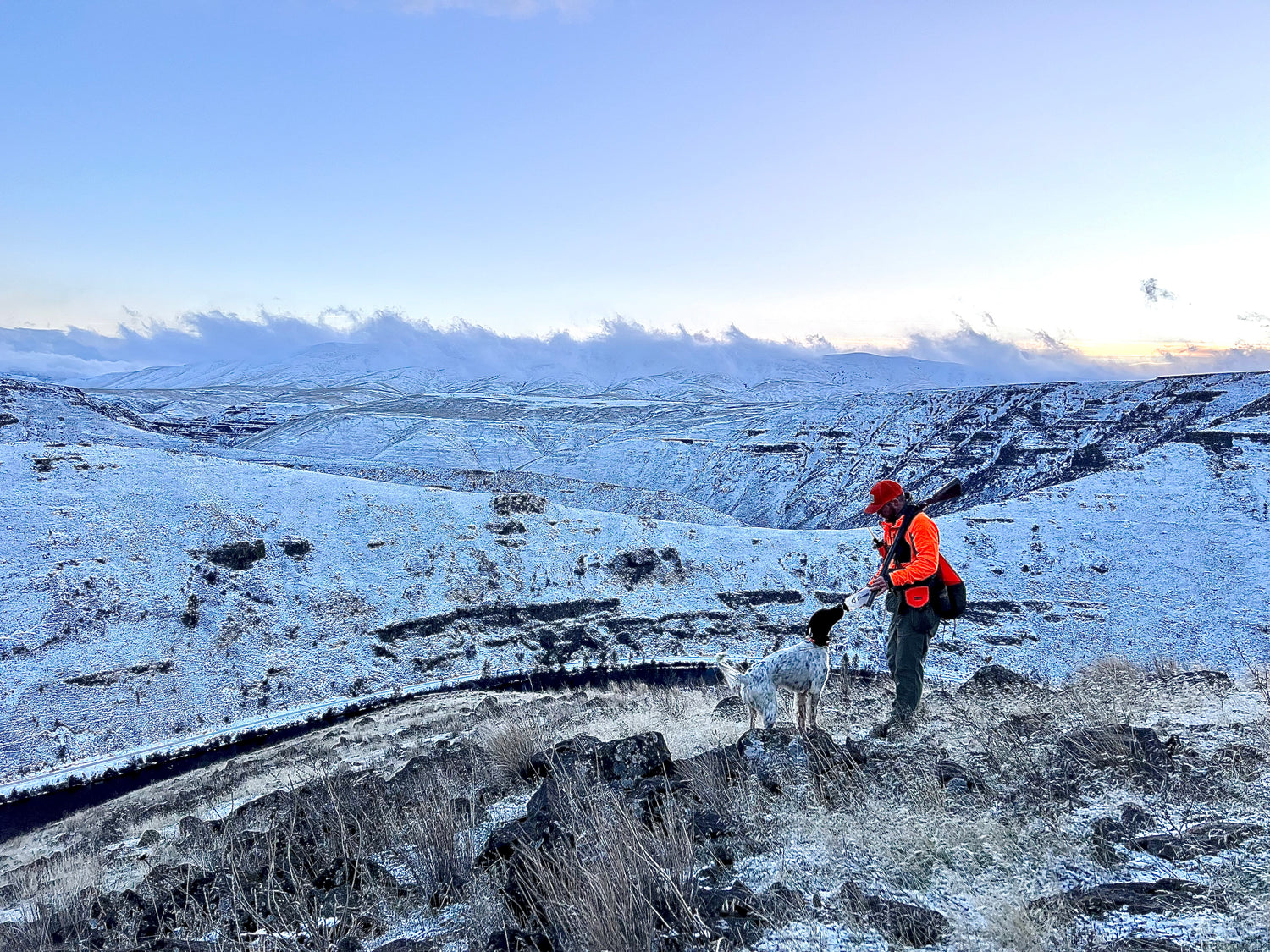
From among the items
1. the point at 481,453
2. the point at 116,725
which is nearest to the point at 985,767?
the point at 116,725

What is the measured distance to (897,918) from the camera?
2.55 meters

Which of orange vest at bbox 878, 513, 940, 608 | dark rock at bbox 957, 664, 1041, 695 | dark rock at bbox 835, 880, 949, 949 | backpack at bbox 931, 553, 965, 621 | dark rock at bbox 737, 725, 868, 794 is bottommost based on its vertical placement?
dark rock at bbox 957, 664, 1041, 695

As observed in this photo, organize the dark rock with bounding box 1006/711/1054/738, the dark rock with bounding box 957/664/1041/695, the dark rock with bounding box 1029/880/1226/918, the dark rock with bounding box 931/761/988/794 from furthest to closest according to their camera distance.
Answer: the dark rock with bounding box 957/664/1041/695, the dark rock with bounding box 1006/711/1054/738, the dark rock with bounding box 931/761/988/794, the dark rock with bounding box 1029/880/1226/918

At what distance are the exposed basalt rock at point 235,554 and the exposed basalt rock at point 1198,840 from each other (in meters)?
47.9

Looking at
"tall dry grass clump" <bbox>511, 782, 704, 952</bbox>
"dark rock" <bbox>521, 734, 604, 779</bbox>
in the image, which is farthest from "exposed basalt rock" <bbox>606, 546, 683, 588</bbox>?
"tall dry grass clump" <bbox>511, 782, 704, 952</bbox>

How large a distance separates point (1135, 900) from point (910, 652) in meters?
3.58

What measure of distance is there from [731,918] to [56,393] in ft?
490

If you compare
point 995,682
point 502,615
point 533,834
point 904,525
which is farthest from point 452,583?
point 533,834

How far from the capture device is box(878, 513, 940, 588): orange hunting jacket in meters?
5.71

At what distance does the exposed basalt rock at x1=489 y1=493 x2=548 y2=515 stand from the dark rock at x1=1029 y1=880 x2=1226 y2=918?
170 feet

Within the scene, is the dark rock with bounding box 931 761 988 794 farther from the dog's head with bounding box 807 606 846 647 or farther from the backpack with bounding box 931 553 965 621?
the backpack with bounding box 931 553 965 621

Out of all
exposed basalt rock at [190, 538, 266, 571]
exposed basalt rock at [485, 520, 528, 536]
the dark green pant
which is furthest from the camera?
exposed basalt rock at [485, 520, 528, 536]

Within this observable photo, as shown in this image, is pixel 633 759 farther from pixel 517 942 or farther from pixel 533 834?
pixel 517 942

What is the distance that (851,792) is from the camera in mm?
3814
